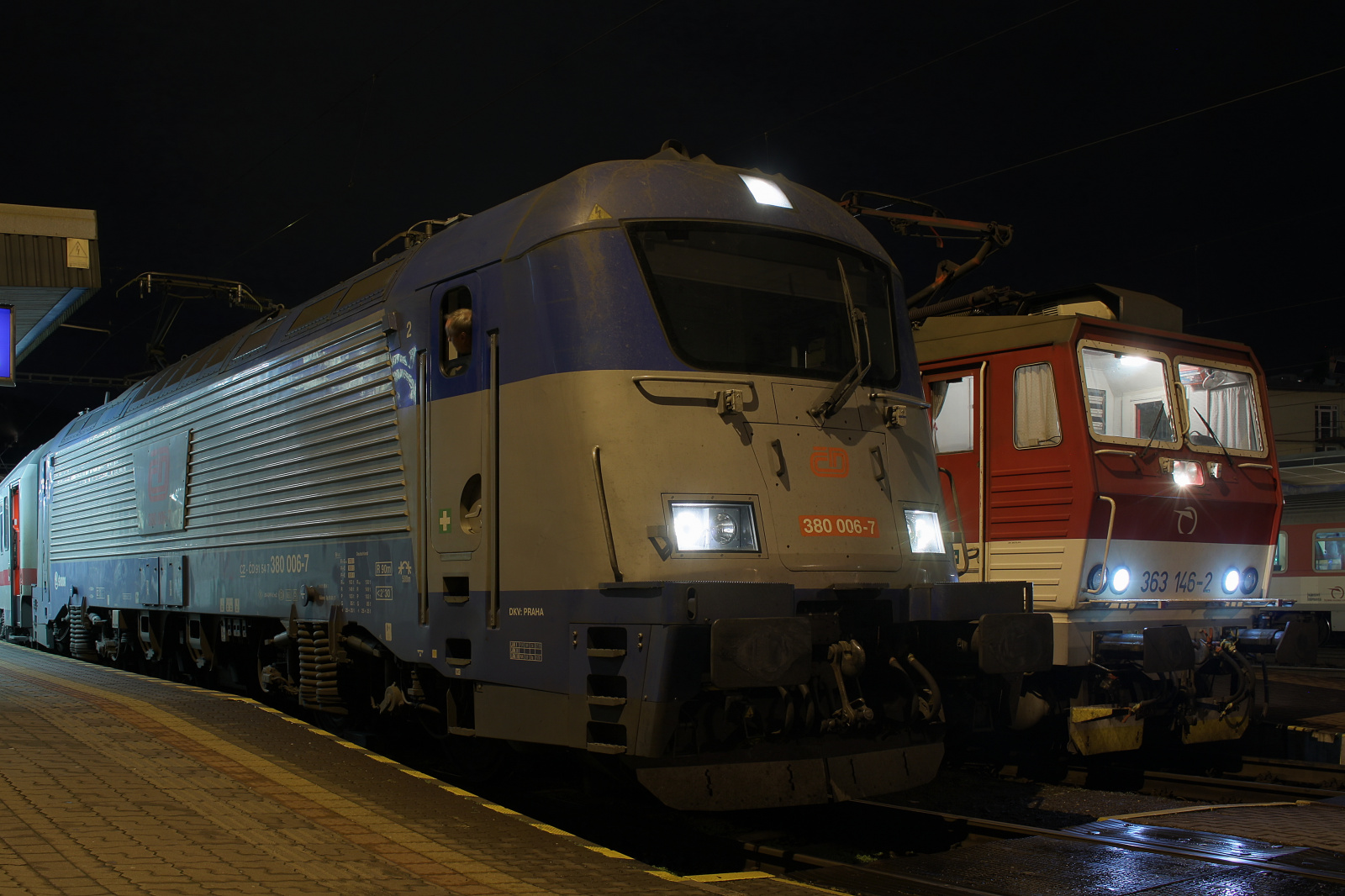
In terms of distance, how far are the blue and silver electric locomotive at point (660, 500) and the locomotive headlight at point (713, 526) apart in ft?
0.05

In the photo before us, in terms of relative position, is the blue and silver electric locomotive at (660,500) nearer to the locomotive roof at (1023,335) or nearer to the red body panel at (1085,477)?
the red body panel at (1085,477)

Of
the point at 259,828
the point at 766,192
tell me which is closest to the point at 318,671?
the point at 259,828

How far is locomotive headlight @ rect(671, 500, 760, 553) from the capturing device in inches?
225

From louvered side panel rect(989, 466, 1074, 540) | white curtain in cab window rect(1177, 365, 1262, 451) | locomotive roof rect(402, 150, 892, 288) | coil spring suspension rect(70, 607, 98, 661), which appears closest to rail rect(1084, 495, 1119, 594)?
louvered side panel rect(989, 466, 1074, 540)

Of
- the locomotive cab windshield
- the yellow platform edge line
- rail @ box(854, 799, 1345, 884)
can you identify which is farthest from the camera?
the locomotive cab windshield

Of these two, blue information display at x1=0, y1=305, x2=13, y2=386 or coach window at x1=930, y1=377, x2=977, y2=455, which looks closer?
coach window at x1=930, y1=377, x2=977, y2=455

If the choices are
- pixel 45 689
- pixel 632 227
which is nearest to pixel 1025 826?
pixel 632 227

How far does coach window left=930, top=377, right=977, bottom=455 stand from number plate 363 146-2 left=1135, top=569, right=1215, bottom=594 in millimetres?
1752

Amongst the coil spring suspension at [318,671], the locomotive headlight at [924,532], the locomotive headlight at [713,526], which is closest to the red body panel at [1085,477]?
the locomotive headlight at [924,532]

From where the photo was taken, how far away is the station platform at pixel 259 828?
15.2 ft

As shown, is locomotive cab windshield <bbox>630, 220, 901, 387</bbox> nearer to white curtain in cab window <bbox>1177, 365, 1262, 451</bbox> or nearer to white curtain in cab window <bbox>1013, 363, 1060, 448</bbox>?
white curtain in cab window <bbox>1013, 363, 1060, 448</bbox>

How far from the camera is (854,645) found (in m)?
5.83

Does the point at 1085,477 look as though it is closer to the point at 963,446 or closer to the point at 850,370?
the point at 963,446

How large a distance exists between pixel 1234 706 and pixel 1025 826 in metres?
3.76
